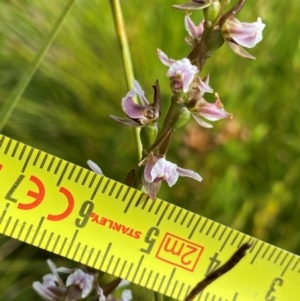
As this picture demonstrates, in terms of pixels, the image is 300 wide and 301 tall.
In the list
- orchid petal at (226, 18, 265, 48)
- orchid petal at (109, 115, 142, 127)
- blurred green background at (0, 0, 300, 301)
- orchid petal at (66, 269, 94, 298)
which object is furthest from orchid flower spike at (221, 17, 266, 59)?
blurred green background at (0, 0, 300, 301)

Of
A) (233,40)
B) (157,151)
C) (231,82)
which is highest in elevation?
(231,82)

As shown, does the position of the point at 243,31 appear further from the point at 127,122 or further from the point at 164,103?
the point at 164,103

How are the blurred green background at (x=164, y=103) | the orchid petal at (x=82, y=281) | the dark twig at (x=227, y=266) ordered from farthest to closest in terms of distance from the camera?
the blurred green background at (x=164, y=103), the orchid petal at (x=82, y=281), the dark twig at (x=227, y=266)

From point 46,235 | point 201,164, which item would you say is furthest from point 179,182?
point 46,235

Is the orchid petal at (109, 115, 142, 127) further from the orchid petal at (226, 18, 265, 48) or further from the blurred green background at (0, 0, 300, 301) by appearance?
the blurred green background at (0, 0, 300, 301)

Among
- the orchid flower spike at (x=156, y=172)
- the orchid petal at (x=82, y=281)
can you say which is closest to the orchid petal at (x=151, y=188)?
the orchid flower spike at (x=156, y=172)

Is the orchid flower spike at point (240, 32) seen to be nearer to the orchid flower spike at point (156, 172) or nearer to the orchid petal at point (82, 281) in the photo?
the orchid flower spike at point (156, 172)

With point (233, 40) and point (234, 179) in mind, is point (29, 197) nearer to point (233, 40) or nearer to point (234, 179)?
A: point (233, 40)
